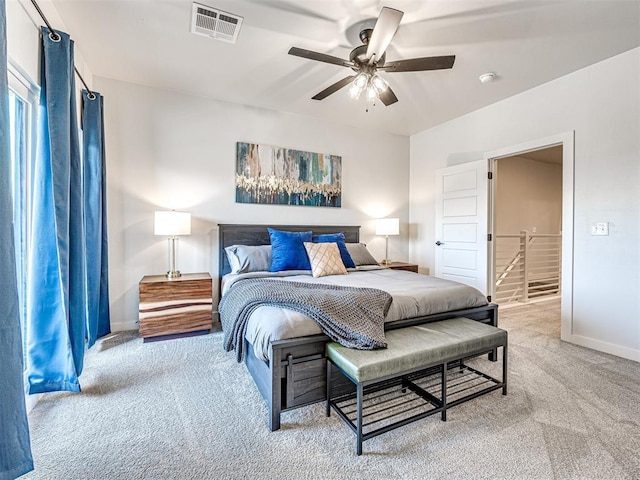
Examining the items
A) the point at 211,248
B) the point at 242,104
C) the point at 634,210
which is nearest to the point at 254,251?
the point at 211,248

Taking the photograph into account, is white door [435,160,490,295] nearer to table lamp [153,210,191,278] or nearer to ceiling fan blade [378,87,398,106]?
ceiling fan blade [378,87,398,106]

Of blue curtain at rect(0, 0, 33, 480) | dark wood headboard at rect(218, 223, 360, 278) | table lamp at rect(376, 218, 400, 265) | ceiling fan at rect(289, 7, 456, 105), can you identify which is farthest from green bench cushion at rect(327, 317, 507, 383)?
table lamp at rect(376, 218, 400, 265)

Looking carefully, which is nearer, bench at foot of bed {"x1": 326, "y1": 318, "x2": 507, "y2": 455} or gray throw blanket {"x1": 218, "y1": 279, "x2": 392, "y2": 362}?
bench at foot of bed {"x1": 326, "y1": 318, "x2": 507, "y2": 455}

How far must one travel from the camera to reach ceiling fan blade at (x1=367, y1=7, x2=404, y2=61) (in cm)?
184

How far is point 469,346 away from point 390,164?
364cm

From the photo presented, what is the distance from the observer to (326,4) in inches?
86.6

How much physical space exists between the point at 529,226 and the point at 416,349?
618 cm

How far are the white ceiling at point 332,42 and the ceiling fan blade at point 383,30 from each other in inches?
12.7

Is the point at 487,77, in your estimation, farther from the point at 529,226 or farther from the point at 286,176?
the point at 529,226

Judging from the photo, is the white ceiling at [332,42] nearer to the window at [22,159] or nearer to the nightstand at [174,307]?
the window at [22,159]

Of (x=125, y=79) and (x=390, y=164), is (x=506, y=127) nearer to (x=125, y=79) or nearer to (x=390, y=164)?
(x=390, y=164)

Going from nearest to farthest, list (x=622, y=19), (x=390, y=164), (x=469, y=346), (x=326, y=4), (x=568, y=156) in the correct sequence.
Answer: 1. (x=469, y=346)
2. (x=326, y=4)
3. (x=622, y=19)
4. (x=568, y=156)
5. (x=390, y=164)

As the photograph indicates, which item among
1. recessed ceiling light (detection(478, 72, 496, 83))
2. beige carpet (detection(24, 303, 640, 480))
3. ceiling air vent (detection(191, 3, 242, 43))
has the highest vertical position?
recessed ceiling light (detection(478, 72, 496, 83))

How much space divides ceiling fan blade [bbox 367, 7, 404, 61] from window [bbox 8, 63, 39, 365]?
7.40 ft
